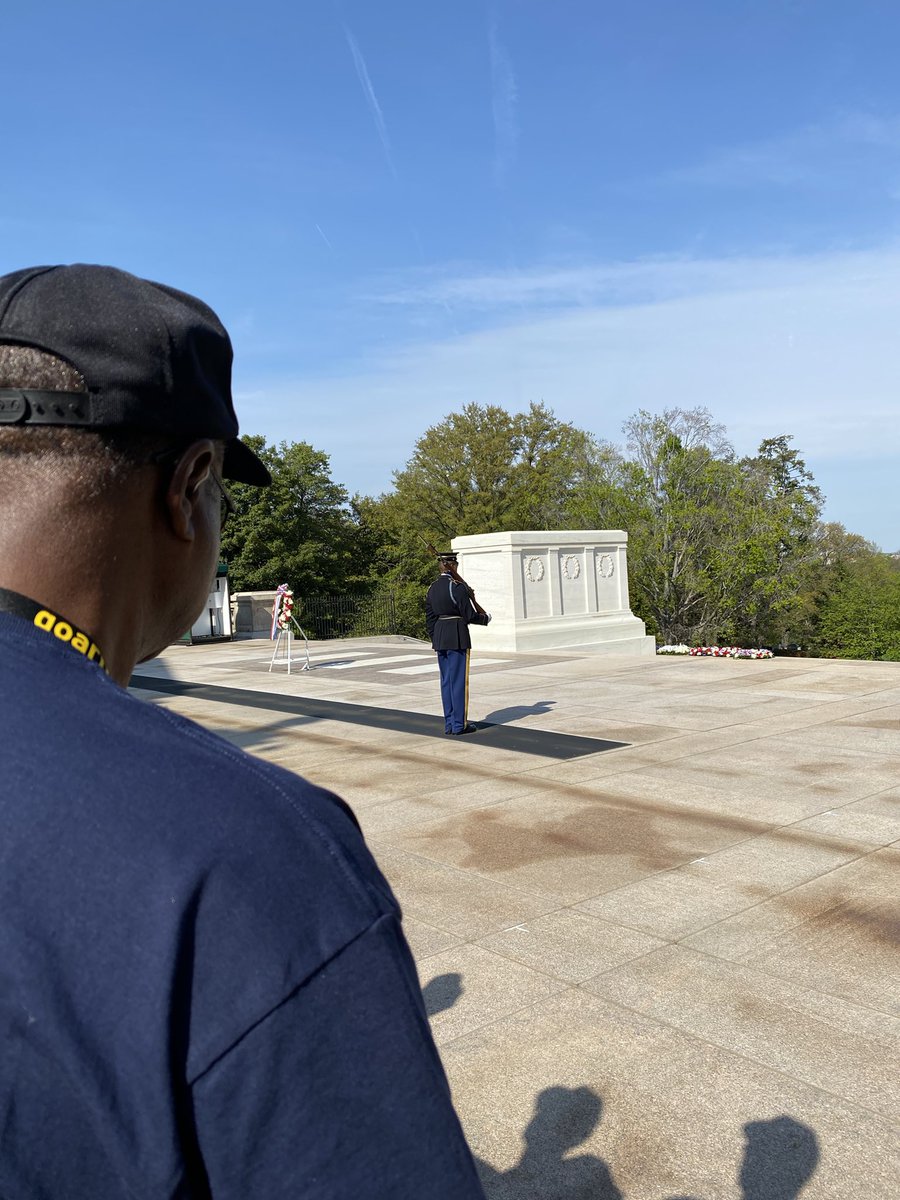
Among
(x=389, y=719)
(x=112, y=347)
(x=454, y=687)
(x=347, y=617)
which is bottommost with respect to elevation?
(x=389, y=719)

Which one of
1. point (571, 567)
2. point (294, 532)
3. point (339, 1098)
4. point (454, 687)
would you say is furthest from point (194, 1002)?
point (294, 532)

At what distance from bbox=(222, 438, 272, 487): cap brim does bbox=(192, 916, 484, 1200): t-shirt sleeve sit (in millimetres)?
659

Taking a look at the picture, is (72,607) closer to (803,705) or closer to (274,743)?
(274,743)

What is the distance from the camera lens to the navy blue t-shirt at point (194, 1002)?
748mm

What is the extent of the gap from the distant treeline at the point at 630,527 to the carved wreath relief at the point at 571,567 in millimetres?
9535

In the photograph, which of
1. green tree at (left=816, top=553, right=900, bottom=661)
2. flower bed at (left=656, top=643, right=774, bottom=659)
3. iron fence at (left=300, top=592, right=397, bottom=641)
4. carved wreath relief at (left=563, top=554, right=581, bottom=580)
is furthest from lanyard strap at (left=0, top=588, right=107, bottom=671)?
green tree at (left=816, top=553, right=900, bottom=661)

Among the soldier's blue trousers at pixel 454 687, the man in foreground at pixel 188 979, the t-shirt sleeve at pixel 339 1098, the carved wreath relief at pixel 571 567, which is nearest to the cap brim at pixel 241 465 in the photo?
the man in foreground at pixel 188 979

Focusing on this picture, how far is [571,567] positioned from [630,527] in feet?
32.6

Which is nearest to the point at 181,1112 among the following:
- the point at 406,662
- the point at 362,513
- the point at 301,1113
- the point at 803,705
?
the point at 301,1113

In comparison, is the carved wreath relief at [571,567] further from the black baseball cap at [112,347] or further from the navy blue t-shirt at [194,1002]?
the navy blue t-shirt at [194,1002]

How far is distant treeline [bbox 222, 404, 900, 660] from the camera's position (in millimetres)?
29969

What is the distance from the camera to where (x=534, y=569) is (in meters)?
19.8

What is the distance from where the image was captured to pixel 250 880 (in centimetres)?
78

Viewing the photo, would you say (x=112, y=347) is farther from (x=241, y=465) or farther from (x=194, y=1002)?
(x=194, y=1002)
